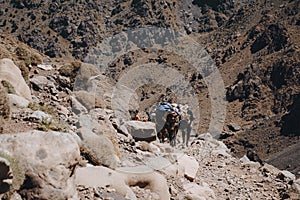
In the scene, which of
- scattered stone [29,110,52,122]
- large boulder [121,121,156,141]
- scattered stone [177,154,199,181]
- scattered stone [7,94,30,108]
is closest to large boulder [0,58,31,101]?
scattered stone [7,94,30,108]

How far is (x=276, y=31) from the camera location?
335 ft

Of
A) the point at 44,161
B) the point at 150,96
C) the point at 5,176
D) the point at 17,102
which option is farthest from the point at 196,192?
the point at 150,96

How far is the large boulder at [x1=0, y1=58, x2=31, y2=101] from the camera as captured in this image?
11095 mm

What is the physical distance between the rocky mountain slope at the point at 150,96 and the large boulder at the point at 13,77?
43 mm

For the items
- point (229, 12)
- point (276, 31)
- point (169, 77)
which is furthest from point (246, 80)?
point (229, 12)

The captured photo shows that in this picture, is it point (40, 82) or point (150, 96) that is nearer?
point (40, 82)

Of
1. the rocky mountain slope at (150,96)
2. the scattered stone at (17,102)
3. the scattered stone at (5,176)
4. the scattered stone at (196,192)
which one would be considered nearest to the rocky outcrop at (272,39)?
the rocky mountain slope at (150,96)

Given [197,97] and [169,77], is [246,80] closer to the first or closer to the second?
[197,97]

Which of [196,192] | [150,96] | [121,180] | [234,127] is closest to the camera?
[121,180]

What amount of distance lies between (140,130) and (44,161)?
765 centimetres

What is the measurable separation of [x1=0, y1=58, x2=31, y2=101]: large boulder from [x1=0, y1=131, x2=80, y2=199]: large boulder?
461 cm

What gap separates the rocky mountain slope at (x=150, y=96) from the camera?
861 centimetres

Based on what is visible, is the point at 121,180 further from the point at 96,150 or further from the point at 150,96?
the point at 150,96

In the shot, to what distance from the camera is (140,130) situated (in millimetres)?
13961
